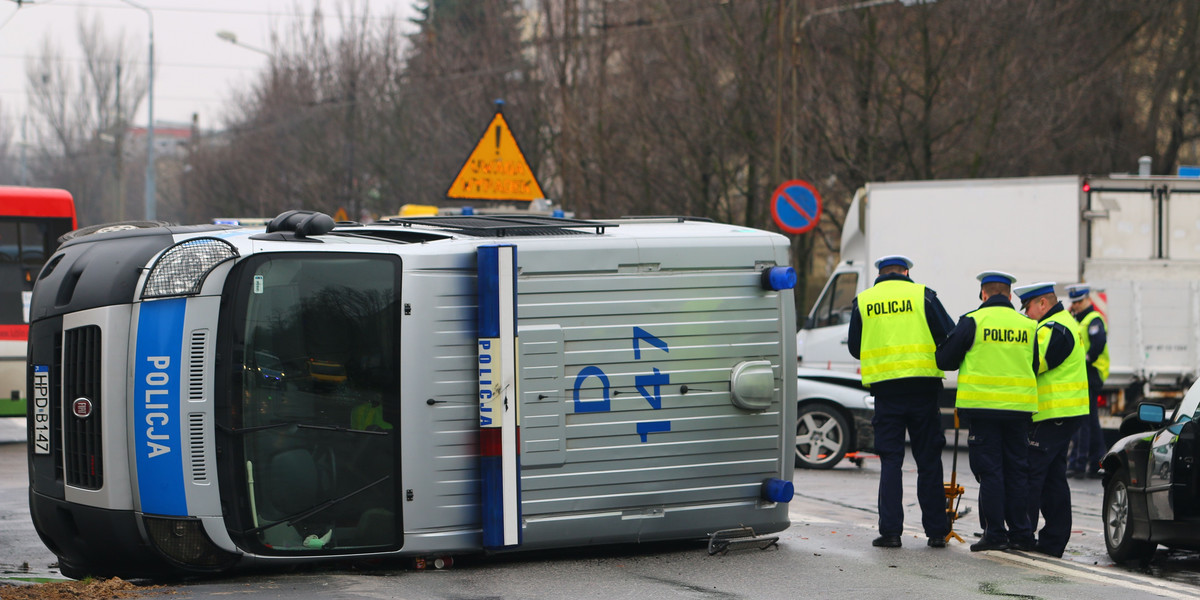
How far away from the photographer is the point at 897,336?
822 cm

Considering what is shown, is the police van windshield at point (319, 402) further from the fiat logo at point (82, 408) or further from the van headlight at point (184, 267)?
the fiat logo at point (82, 408)

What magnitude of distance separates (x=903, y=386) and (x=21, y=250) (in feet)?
37.4

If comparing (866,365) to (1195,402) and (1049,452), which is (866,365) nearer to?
(1049,452)

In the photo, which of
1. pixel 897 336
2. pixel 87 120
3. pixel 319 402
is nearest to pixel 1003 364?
pixel 897 336

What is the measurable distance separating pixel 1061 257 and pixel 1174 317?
4.39 feet

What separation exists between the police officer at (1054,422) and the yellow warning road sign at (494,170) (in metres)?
7.79

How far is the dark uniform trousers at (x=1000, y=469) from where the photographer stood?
8188 millimetres

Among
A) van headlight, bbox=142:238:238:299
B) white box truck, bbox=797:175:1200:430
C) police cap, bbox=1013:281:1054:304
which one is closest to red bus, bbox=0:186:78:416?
white box truck, bbox=797:175:1200:430

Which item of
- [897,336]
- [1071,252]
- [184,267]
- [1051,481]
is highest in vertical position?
[1071,252]

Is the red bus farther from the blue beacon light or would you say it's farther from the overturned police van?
the blue beacon light

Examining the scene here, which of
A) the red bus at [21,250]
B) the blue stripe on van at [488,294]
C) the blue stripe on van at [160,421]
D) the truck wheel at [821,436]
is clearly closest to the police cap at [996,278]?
the blue stripe on van at [488,294]

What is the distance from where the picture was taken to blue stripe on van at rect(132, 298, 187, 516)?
21.7ft

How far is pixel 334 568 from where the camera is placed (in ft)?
24.0

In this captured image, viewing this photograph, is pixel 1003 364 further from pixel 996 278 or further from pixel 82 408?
pixel 82 408
